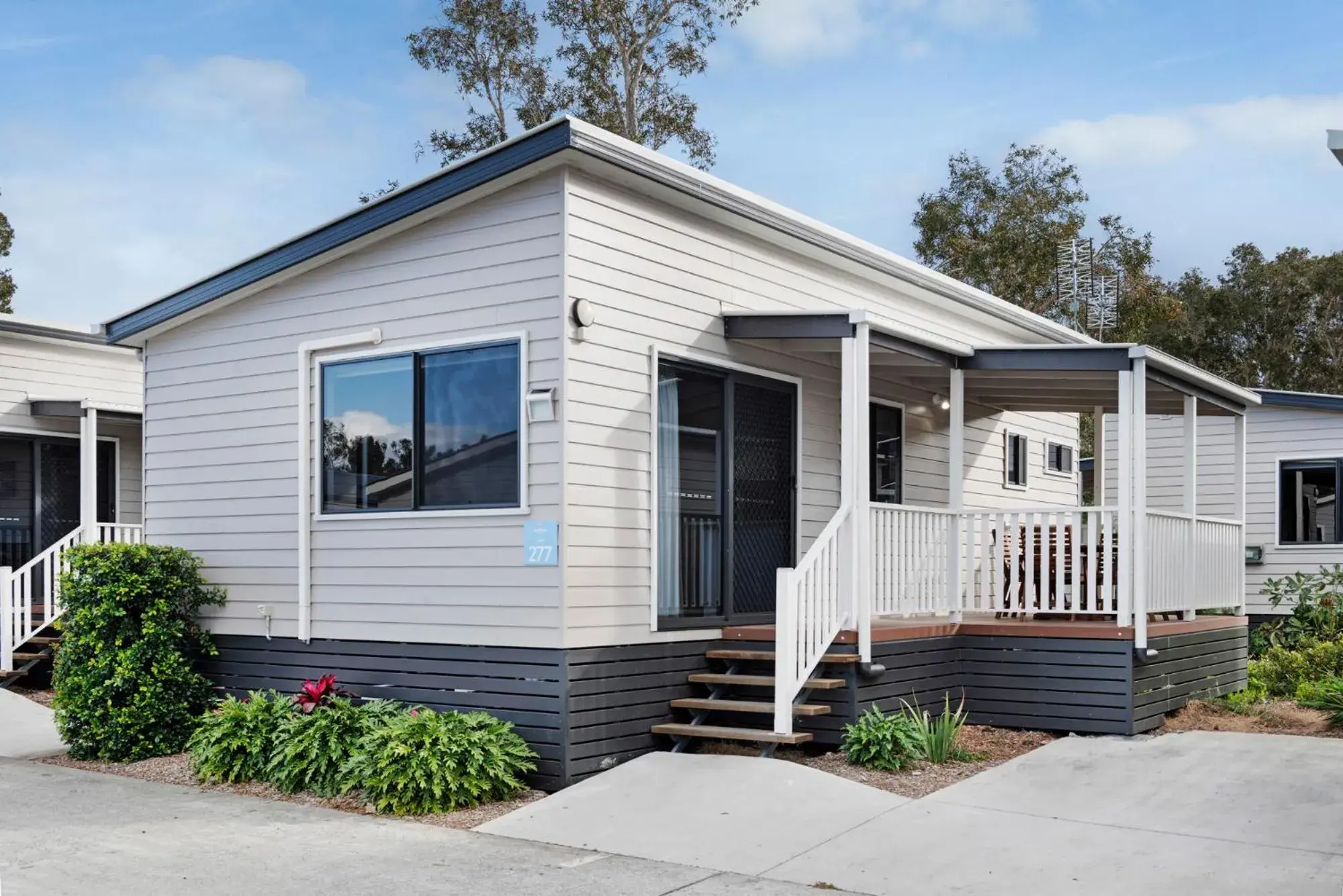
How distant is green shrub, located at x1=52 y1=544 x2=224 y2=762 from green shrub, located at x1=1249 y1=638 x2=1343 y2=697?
9.24 m

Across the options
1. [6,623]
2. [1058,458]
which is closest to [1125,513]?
[1058,458]

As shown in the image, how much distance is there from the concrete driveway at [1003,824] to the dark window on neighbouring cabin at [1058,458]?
256 inches

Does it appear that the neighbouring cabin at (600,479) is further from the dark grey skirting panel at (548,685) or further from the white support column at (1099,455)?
the white support column at (1099,455)

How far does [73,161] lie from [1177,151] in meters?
29.0

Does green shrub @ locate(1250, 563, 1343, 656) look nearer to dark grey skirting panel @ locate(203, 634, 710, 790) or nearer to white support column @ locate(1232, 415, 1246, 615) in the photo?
white support column @ locate(1232, 415, 1246, 615)

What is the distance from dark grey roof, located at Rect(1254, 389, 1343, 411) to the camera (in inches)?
643

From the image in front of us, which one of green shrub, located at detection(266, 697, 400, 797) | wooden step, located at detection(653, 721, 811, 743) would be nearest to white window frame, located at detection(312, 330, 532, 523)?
green shrub, located at detection(266, 697, 400, 797)

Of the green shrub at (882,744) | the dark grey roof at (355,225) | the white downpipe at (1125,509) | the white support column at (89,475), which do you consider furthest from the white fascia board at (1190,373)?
the white support column at (89,475)

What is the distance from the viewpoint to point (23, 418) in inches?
563

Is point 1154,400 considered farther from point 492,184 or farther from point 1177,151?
point 1177,151

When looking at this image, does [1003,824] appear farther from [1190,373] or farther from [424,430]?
[1190,373]

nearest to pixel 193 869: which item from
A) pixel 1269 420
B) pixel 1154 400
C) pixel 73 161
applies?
pixel 1154 400

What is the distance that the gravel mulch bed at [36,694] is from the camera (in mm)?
12312

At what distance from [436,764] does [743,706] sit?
6.55 ft
